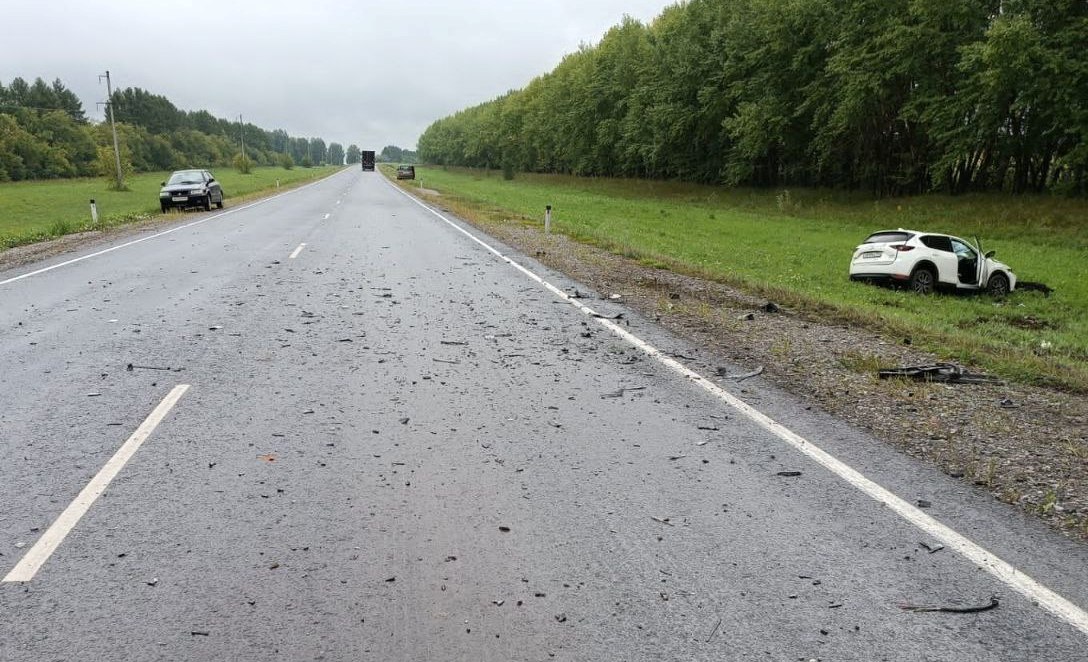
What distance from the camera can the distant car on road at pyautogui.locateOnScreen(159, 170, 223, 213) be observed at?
28.3 metres

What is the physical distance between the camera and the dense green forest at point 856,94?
27.2 metres

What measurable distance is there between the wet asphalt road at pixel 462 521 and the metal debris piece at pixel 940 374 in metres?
1.47

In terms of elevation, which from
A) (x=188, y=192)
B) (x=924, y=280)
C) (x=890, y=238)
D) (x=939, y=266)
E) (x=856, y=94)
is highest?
(x=856, y=94)

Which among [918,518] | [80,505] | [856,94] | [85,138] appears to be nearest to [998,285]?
[918,518]

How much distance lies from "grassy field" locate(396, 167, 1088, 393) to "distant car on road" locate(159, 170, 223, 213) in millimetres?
11341

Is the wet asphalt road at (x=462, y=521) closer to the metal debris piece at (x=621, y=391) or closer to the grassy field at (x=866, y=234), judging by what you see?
the metal debris piece at (x=621, y=391)

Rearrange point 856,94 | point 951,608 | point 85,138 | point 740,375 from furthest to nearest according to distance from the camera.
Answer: point 85,138 → point 856,94 → point 740,375 → point 951,608

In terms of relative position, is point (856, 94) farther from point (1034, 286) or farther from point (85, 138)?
point (85, 138)

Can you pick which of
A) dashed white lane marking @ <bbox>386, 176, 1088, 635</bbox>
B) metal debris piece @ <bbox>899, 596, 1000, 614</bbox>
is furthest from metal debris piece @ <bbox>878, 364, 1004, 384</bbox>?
metal debris piece @ <bbox>899, 596, 1000, 614</bbox>

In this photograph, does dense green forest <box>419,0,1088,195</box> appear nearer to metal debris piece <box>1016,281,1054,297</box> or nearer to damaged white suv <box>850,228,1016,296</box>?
metal debris piece <box>1016,281,1054,297</box>

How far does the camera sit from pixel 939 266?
50.1 ft

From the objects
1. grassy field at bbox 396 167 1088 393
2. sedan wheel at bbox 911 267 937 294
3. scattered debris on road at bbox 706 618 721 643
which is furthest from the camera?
sedan wheel at bbox 911 267 937 294

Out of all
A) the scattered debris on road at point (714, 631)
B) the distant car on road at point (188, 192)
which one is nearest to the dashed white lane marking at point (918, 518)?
the scattered debris on road at point (714, 631)

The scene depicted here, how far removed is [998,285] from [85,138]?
394 ft
